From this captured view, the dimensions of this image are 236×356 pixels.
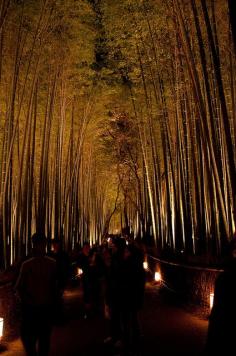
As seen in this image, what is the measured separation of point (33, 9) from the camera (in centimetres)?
601

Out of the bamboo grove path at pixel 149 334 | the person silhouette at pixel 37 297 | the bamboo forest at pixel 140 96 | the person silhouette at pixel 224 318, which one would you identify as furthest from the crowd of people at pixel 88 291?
the person silhouette at pixel 224 318

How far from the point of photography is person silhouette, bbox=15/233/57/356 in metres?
2.86

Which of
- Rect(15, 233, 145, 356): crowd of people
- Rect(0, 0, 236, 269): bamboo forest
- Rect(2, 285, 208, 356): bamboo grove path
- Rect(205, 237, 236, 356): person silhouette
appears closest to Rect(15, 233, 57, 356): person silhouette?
Rect(15, 233, 145, 356): crowd of people

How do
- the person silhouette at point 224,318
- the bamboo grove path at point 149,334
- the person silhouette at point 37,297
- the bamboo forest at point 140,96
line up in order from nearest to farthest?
the person silhouette at point 224,318 → the person silhouette at point 37,297 → the bamboo grove path at point 149,334 → the bamboo forest at point 140,96

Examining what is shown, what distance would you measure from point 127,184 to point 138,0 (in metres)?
13.9

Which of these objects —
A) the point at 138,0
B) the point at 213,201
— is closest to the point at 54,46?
the point at 138,0

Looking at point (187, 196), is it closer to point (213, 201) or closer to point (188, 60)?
point (213, 201)

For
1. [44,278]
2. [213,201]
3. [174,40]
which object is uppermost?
[174,40]

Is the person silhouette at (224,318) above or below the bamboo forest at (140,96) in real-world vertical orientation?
→ below

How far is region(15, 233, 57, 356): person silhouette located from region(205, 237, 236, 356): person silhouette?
1.56 metres

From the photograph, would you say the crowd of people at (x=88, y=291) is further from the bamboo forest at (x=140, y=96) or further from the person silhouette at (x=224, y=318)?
the person silhouette at (x=224, y=318)

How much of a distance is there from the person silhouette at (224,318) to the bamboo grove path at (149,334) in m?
2.28

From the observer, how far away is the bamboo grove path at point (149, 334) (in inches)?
153

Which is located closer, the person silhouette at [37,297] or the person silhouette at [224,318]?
the person silhouette at [224,318]
